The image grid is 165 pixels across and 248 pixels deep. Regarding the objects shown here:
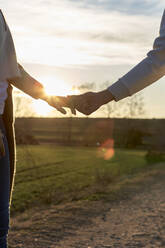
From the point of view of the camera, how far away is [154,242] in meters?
4.76

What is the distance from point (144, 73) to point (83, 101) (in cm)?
70

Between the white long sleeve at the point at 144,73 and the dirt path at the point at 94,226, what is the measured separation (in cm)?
232

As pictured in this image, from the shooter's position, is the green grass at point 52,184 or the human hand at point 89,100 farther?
the green grass at point 52,184

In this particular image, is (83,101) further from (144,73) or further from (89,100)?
(144,73)

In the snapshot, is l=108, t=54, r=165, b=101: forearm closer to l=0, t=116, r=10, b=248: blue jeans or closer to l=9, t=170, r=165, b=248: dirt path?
l=0, t=116, r=10, b=248: blue jeans

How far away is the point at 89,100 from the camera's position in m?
3.26

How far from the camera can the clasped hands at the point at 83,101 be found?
2.93 metres

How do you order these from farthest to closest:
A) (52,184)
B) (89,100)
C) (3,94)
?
1. (52,184)
2. (89,100)
3. (3,94)

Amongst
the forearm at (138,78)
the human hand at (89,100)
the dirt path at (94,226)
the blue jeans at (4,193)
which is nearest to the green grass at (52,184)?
the dirt path at (94,226)

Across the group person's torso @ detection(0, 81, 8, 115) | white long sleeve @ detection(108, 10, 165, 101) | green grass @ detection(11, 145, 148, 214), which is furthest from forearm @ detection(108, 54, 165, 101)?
green grass @ detection(11, 145, 148, 214)

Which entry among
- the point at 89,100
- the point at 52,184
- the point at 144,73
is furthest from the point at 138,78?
the point at 52,184

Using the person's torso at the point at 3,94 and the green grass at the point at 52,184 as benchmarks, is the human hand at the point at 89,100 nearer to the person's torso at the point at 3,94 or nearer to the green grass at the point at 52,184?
the person's torso at the point at 3,94

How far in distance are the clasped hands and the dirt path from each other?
1.87 meters

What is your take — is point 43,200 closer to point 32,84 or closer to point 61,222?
point 61,222
